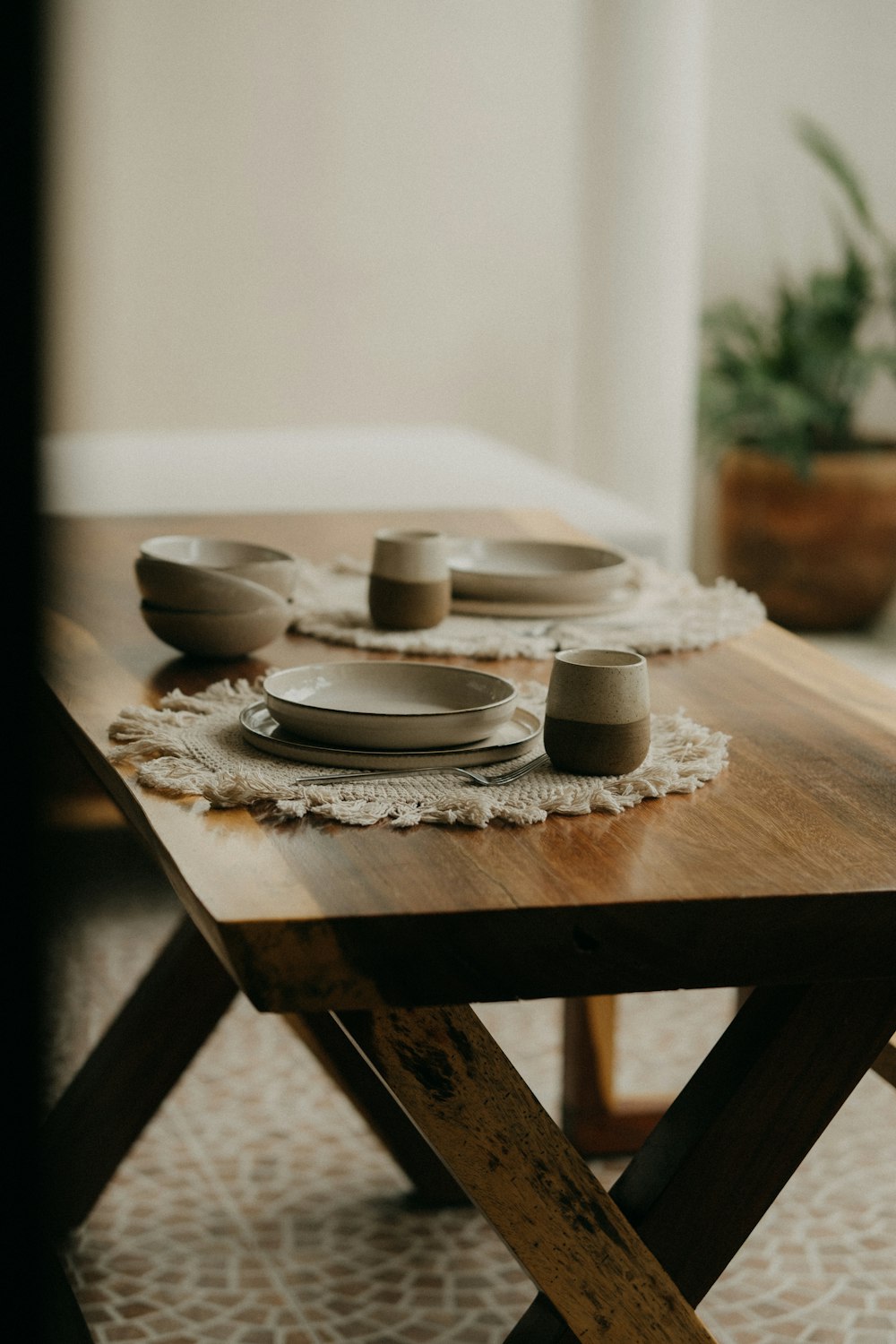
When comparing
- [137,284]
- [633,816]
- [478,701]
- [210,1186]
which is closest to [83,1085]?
[210,1186]

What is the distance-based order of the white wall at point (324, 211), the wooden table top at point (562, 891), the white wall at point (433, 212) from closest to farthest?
1. the wooden table top at point (562, 891)
2. the white wall at point (433, 212)
3. the white wall at point (324, 211)

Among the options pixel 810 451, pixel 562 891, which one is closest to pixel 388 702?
pixel 562 891

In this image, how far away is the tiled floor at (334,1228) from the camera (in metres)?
1.53

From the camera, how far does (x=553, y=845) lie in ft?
3.01

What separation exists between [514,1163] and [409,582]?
0.73 metres

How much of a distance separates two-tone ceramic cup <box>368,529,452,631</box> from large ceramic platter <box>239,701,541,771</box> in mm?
392

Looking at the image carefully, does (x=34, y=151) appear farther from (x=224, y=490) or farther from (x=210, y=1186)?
(x=224, y=490)

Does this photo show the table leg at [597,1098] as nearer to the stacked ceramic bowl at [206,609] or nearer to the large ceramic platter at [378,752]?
the stacked ceramic bowl at [206,609]

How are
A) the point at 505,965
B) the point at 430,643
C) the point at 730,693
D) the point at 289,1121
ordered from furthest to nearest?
1. the point at 289,1121
2. the point at 430,643
3. the point at 730,693
4. the point at 505,965

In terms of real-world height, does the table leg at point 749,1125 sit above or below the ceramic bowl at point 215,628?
below

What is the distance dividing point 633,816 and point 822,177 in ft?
15.3

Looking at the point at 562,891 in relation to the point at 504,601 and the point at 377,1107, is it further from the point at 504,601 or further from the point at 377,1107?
the point at 377,1107

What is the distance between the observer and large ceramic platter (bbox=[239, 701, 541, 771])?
1.05 meters

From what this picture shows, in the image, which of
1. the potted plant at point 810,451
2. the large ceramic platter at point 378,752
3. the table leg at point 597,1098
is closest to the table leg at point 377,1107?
the table leg at point 597,1098
